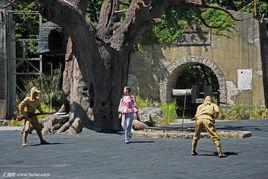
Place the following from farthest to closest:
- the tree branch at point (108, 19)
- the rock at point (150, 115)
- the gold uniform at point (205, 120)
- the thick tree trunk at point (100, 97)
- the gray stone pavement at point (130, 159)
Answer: the rock at point (150, 115) < the tree branch at point (108, 19) < the thick tree trunk at point (100, 97) < the gold uniform at point (205, 120) < the gray stone pavement at point (130, 159)

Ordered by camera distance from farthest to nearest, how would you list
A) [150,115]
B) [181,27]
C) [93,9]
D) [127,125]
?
[93,9] < [181,27] < [150,115] < [127,125]

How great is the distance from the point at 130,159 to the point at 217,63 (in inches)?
650

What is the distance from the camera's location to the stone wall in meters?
27.3

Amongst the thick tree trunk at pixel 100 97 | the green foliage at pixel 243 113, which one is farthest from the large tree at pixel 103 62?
the green foliage at pixel 243 113

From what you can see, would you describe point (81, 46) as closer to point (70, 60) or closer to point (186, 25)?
point (70, 60)

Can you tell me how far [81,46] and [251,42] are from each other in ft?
37.4

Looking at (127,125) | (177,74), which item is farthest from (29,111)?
(177,74)

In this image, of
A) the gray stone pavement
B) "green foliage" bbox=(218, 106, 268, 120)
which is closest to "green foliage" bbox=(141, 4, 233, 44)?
"green foliage" bbox=(218, 106, 268, 120)

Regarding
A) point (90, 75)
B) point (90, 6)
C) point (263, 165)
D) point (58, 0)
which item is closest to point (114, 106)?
point (90, 75)

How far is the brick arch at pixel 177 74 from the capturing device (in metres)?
27.7

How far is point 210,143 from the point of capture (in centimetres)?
1496

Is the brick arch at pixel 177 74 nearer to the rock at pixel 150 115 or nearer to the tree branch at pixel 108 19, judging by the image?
the rock at pixel 150 115

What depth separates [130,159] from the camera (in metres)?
11.9

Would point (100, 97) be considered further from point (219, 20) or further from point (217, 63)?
point (219, 20)
